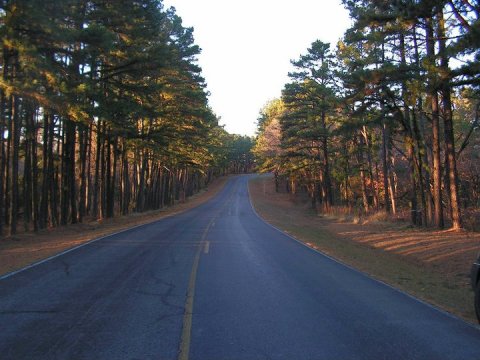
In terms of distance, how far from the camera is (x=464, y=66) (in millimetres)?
15414

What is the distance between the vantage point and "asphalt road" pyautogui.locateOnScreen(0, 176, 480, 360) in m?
5.26

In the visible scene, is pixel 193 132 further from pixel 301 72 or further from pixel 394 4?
pixel 394 4

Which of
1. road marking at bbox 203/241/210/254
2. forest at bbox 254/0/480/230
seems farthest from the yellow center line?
forest at bbox 254/0/480/230

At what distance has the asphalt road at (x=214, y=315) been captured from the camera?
207 inches

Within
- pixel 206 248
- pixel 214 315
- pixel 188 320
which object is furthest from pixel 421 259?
pixel 188 320

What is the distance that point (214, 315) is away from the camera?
673 cm

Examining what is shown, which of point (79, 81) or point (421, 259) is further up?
point (79, 81)

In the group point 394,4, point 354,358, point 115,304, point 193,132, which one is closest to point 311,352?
point 354,358

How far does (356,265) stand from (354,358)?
8027mm

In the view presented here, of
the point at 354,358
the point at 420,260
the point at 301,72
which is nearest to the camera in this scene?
the point at 354,358

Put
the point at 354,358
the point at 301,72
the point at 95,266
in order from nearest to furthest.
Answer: the point at 354,358 → the point at 95,266 → the point at 301,72

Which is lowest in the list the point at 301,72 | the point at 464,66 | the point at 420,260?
the point at 420,260

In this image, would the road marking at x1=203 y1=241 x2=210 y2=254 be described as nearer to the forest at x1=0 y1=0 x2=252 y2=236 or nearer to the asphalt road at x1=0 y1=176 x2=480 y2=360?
the asphalt road at x1=0 y1=176 x2=480 y2=360

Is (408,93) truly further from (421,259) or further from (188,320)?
(188,320)
